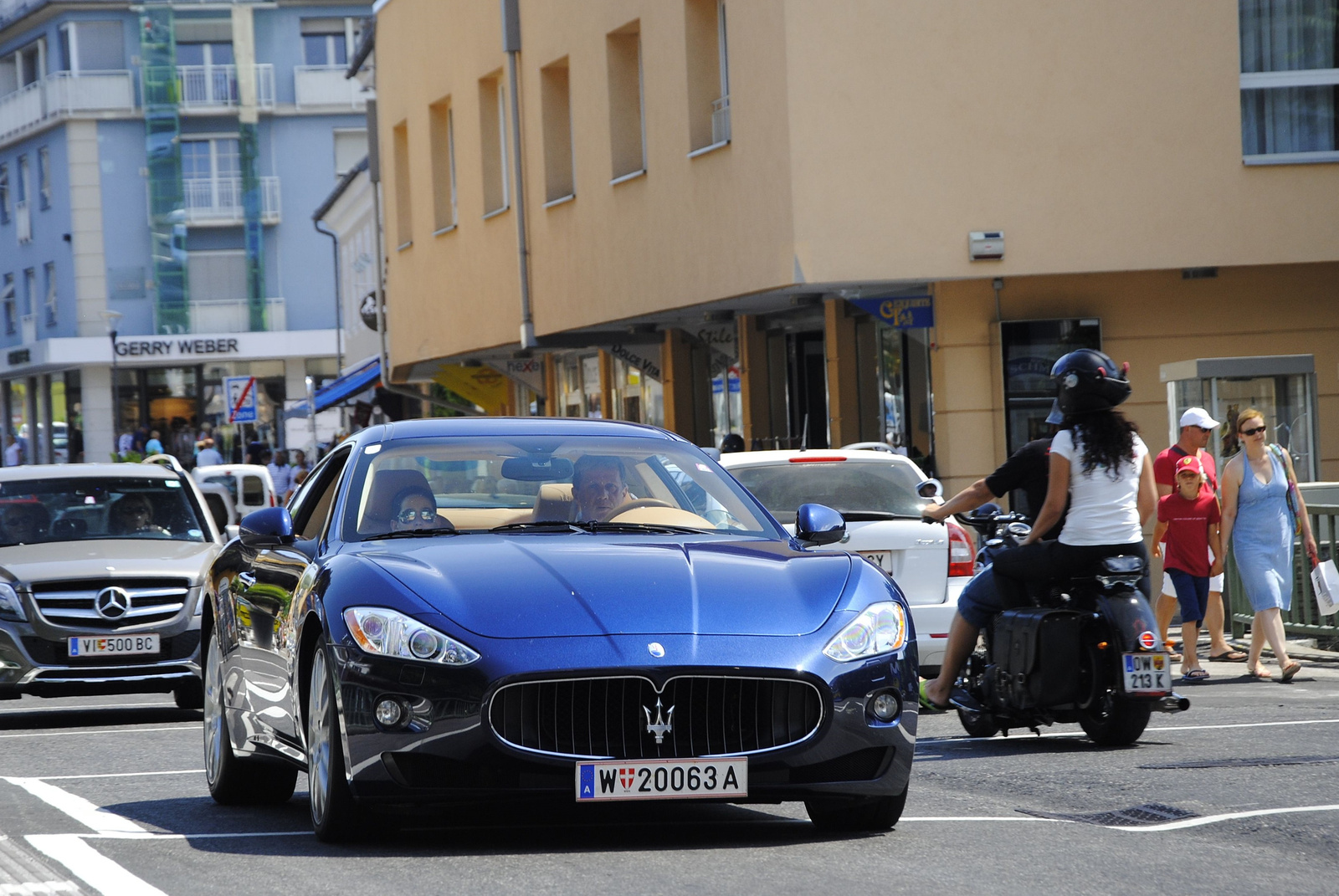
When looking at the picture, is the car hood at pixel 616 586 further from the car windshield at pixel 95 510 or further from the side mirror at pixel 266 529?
the car windshield at pixel 95 510

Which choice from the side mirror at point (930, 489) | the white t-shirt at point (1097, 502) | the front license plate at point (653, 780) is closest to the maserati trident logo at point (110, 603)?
the side mirror at point (930, 489)

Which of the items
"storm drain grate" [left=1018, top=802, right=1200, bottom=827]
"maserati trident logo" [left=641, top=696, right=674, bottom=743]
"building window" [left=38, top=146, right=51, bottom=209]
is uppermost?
"building window" [left=38, top=146, right=51, bottom=209]

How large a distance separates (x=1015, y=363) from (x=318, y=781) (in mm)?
14393

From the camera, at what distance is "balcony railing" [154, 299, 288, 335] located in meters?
69.1

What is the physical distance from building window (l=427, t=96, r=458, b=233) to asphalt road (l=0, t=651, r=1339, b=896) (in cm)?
2252

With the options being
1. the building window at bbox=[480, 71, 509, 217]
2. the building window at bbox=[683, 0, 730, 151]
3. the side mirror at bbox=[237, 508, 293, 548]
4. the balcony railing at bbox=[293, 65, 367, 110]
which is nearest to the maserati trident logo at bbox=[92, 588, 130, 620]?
the side mirror at bbox=[237, 508, 293, 548]

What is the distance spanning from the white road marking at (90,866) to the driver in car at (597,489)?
2.04 m

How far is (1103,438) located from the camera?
10.3m

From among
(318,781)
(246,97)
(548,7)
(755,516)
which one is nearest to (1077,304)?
(548,7)

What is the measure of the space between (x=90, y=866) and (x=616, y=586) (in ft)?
6.04

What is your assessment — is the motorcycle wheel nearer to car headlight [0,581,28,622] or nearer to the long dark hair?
the long dark hair

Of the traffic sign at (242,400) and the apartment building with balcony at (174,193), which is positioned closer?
the traffic sign at (242,400)

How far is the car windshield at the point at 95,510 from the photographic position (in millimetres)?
15031

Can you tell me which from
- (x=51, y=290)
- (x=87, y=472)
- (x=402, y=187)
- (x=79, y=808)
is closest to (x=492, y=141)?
(x=402, y=187)
